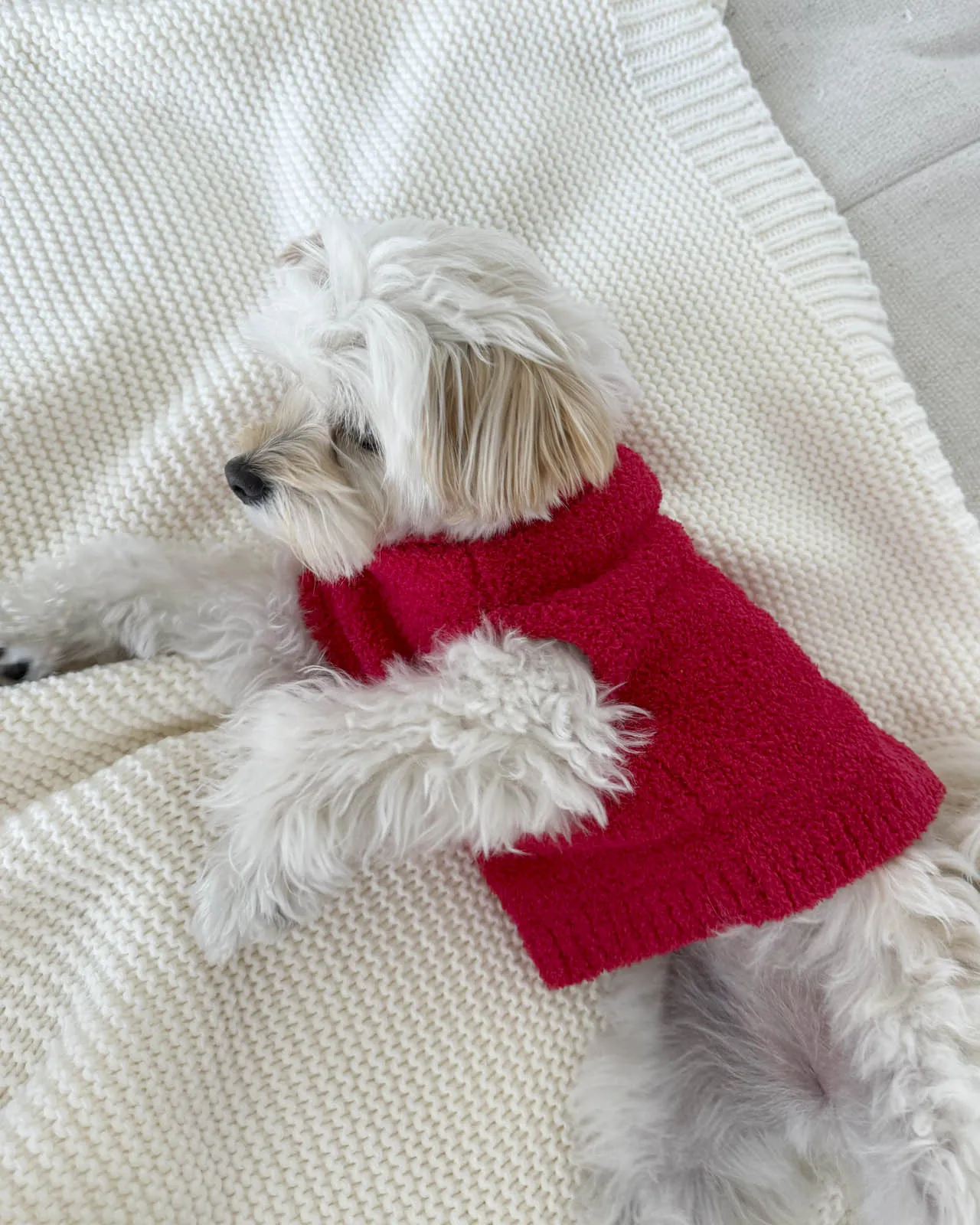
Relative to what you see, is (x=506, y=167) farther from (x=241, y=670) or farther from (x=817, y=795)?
(x=817, y=795)

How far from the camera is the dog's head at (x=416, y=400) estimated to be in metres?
1.24

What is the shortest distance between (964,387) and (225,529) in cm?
151

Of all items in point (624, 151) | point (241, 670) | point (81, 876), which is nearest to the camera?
point (81, 876)

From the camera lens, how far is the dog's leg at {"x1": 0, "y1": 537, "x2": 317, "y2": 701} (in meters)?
1.50

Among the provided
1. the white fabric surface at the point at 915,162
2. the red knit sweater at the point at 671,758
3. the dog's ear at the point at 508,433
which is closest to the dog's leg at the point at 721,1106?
the red knit sweater at the point at 671,758

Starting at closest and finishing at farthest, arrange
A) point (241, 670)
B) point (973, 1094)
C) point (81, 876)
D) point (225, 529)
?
point (973, 1094)
point (81, 876)
point (241, 670)
point (225, 529)

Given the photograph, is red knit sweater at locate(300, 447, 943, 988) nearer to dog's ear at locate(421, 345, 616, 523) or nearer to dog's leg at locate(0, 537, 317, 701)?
dog's ear at locate(421, 345, 616, 523)

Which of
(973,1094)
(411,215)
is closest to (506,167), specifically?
(411,215)

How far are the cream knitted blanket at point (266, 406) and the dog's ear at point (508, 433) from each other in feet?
1.76

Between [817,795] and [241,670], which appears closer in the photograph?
[817,795]

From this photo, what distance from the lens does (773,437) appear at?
1.77 metres

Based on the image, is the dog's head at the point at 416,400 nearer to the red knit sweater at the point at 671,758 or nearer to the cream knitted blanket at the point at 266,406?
the red knit sweater at the point at 671,758

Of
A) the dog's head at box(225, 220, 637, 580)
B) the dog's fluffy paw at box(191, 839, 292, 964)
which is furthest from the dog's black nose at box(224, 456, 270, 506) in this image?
the dog's fluffy paw at box(191, 839, 292, 964)

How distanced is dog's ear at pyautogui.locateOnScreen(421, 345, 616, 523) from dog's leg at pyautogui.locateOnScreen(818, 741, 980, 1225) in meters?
0.78
